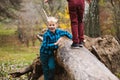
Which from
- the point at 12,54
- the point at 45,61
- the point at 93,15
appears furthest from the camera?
the point at 12,54

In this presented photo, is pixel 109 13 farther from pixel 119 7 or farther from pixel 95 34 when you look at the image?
pixel 95 34

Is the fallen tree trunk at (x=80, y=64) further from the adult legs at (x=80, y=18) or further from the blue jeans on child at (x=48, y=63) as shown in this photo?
the adult legs at (x=80, y=18)

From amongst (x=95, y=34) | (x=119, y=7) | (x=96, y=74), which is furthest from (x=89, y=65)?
(x=119, y=7)

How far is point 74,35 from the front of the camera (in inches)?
342

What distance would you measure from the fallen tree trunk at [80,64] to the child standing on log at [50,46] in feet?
0.58

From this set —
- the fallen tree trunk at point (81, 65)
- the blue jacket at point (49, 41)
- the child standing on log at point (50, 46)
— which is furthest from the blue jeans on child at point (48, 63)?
the fallen tree trunk at point (81, 65)

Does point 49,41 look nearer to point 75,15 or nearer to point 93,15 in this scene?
point 75,15

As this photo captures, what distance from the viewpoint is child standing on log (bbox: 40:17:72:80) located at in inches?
348

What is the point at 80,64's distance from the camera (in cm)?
780

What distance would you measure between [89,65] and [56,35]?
1.63 meters

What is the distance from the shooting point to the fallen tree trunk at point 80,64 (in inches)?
282

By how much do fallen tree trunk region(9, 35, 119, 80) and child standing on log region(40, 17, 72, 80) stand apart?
178 mm

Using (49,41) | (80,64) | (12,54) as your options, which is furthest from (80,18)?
(12,54)

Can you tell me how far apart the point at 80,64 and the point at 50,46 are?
132cm
